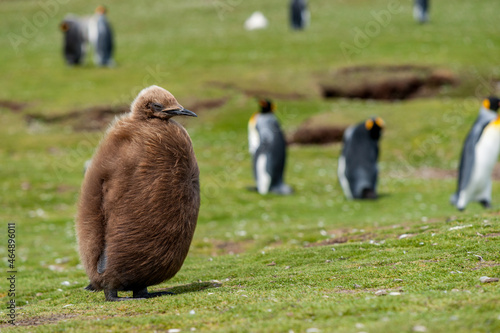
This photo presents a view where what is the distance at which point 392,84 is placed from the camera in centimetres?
3020

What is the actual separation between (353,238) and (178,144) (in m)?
3.84

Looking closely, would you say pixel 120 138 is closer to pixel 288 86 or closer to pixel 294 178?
pixel 294 178

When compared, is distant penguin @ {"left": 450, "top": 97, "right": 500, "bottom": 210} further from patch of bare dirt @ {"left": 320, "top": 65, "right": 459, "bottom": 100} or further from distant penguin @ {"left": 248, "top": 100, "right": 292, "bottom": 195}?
patch of bare dirt @ {"left": 320, "top": 65, "right": 459, "bottom": 100}

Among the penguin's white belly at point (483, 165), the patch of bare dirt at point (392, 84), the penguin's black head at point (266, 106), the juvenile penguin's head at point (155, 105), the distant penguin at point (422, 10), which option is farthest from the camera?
the distant penguin at point (422, 10)

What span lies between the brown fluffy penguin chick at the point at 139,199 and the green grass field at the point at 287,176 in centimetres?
37

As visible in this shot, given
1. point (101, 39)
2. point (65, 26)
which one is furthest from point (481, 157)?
point (65, 26)

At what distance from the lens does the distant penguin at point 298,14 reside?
40.7 meters

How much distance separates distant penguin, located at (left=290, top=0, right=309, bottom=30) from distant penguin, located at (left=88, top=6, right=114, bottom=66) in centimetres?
1271

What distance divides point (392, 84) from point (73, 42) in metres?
17.5

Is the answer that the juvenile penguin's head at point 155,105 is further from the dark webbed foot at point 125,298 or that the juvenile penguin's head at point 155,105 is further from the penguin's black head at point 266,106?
the penguin's black head at point 266,106

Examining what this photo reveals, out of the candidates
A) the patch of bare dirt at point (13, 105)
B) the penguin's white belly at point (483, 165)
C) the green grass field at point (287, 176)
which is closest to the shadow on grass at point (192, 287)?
the green grass field at point (287, 176)

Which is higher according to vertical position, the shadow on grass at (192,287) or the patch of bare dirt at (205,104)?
the patch of bare dirt at (205,104)

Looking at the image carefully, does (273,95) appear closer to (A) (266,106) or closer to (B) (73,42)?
(A) (266,106)

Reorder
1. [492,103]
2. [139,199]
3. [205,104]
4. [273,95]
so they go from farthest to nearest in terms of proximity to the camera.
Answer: [273,95], [205,104], [492,103], [139,199]
